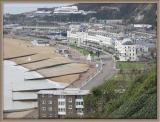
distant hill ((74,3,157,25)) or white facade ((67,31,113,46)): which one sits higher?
distant hill ((74,3,157,25))

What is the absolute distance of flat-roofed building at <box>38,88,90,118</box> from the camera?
32.3 ft

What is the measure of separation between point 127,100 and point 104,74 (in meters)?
0.67

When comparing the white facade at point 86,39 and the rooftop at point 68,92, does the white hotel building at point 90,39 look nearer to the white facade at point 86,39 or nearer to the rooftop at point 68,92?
the white facade at point 86,39

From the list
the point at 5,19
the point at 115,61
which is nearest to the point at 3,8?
the point at 5,19

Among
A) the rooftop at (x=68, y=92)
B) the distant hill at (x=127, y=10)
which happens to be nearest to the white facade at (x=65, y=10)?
the distant hill at (x=127, y=10)

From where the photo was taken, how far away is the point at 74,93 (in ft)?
32.4

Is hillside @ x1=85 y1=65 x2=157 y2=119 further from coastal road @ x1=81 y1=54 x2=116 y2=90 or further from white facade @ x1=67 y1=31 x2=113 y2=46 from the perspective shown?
white facade @ x1=67 y1=31 x2=113 y2=46

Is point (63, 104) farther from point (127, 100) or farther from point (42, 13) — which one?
point (42, 13)

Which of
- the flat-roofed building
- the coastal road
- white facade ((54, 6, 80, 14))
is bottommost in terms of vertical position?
the flat-roofed building

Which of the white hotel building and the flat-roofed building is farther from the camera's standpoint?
the white hotel building

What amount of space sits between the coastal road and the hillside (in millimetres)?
98

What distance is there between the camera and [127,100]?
984 centimetres

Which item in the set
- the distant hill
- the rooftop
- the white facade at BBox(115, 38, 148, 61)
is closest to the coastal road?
the rooftop

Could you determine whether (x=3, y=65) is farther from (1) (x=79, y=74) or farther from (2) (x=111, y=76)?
(2) (x=111, y=76)
